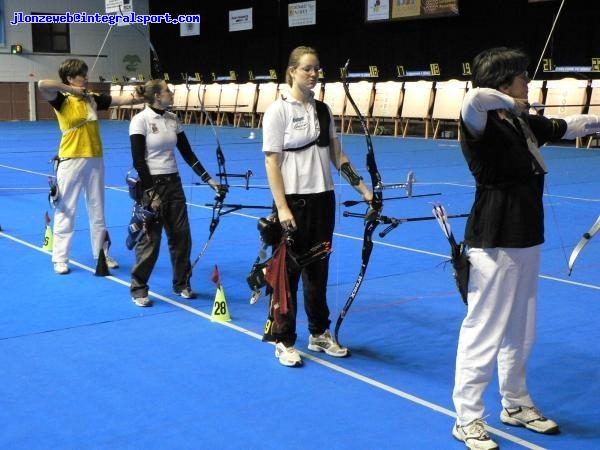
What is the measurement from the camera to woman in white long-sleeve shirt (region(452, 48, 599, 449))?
2.78 metres

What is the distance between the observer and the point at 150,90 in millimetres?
4938

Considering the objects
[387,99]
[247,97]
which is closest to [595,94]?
[387,99]

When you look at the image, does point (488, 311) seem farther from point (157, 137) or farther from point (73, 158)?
point (73, 158)

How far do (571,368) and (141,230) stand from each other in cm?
273

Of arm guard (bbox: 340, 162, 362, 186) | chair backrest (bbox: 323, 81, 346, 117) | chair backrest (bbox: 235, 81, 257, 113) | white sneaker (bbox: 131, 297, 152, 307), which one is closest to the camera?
arm guard (bbox: 340, 162, 362, 186)

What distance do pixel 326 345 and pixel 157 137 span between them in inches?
72.7

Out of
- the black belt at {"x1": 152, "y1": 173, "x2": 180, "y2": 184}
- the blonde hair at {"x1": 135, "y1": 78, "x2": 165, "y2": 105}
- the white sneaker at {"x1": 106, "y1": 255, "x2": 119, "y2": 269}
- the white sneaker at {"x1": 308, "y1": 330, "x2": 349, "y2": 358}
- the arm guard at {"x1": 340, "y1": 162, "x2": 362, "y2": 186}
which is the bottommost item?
the white sneaker at {"x1": 106, "y1": 255, "x2": 119, "y2": 269}

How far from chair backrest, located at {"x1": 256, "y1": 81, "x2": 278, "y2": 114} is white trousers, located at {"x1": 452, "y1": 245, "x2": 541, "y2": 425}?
19.9m

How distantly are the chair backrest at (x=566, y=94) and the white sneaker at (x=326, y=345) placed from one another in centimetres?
1301

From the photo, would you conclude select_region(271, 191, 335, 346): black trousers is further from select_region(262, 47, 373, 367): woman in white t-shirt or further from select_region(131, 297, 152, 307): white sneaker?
select_region(131, 297, 152, 307): white sneaker

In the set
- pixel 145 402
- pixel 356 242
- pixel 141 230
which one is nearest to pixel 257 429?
pixel 145 402

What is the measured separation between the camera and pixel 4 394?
345cm

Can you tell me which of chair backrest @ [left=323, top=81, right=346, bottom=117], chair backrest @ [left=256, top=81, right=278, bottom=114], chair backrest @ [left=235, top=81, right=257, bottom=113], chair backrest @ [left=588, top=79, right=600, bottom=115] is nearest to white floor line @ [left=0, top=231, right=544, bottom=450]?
chair backrest @ [left=588, top=79, right=600, bottom=115]

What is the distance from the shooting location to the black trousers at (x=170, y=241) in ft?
16.3
